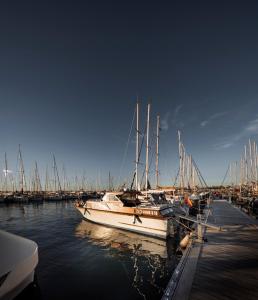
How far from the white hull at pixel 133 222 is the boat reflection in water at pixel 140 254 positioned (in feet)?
1.44

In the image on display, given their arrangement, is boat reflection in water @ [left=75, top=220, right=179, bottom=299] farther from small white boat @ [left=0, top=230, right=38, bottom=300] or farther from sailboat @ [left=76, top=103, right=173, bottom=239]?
small white boat @ [left=0, top=230, right=38, bottom=300]

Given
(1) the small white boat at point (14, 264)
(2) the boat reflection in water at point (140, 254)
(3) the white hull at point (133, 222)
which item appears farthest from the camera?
(3) the white hull at point (133, 222)

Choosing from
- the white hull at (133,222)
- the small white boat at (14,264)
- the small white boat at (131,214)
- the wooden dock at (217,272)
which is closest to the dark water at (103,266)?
the white hull at (133,222)

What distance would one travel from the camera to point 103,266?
10398 millimetres

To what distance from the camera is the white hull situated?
52.4 ft

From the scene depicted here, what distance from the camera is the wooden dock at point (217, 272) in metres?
5.64

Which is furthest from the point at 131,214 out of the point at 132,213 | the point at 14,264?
the point at 14,264

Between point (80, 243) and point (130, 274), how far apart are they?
21.2 feet

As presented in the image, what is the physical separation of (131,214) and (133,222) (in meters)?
0.69

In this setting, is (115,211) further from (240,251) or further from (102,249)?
(240,251)

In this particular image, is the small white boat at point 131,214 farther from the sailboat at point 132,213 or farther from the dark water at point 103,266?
the dark water at point 103,266

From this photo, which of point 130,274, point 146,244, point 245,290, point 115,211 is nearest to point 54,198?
point 115,211

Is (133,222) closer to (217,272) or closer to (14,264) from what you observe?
(217,272)

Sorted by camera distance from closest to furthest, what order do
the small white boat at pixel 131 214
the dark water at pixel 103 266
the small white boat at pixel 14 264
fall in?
1. the small white boat at pixel 14 264
2. the dark water at pixel 103 266
3. the small white boat at pixel 131 214
